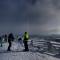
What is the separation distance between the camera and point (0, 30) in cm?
451

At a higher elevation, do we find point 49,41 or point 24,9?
point 24,9

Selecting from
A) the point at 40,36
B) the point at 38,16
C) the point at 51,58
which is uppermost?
the point at 38,16

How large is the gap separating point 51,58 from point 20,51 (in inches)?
18.8

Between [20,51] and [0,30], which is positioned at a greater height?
[0,30]

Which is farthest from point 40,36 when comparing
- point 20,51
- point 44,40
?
point 20,51

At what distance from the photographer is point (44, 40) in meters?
4.54

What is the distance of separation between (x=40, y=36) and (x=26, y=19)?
0.32 meters

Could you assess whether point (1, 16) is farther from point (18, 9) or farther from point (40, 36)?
point (40, 36)

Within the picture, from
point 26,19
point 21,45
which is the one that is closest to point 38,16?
point 26,19

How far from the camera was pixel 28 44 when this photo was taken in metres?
4.59

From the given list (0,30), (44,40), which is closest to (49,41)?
(44,40)

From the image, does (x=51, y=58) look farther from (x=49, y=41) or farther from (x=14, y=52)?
(x=14, y=52)

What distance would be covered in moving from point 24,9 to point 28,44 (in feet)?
1.67

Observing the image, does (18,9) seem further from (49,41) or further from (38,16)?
(49,41)
